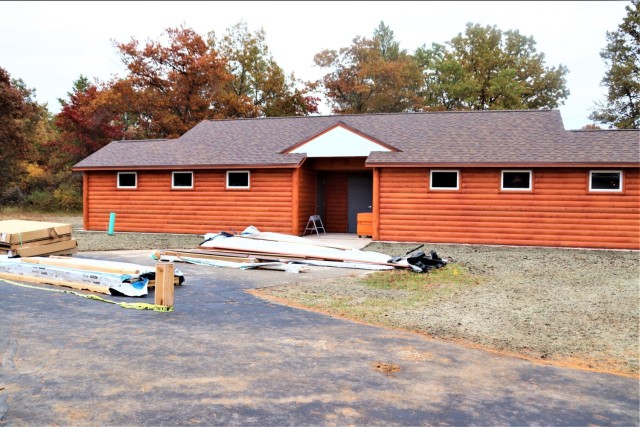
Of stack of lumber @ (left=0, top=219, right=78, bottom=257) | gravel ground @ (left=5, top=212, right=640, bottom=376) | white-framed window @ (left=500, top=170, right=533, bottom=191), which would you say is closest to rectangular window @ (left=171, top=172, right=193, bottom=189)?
stack of lumber @ (left=0, top=219, right=78, bottom=257)

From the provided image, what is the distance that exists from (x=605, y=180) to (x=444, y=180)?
4456mm

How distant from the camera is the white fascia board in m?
17.2

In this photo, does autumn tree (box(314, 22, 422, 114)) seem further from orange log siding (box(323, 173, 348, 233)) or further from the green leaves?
orange log siding (box(323, 173, 348, 233))

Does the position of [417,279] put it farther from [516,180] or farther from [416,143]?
[416,143]

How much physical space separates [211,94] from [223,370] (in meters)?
31.5

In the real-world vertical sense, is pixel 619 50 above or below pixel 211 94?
above

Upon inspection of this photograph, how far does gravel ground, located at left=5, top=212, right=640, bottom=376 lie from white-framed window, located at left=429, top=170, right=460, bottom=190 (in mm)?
3192

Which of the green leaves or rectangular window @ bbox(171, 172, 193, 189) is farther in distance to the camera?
the green leaves

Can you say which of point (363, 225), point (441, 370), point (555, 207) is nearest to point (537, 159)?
point (555, 207)

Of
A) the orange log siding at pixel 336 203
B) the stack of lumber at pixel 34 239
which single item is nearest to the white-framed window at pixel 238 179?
the orange log siding at pixel 336 203

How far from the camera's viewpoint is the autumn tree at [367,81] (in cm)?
3634

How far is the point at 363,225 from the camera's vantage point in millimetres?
17422

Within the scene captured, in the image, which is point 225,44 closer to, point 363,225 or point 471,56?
point 471,56

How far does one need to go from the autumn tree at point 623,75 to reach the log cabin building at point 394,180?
1630 cm
